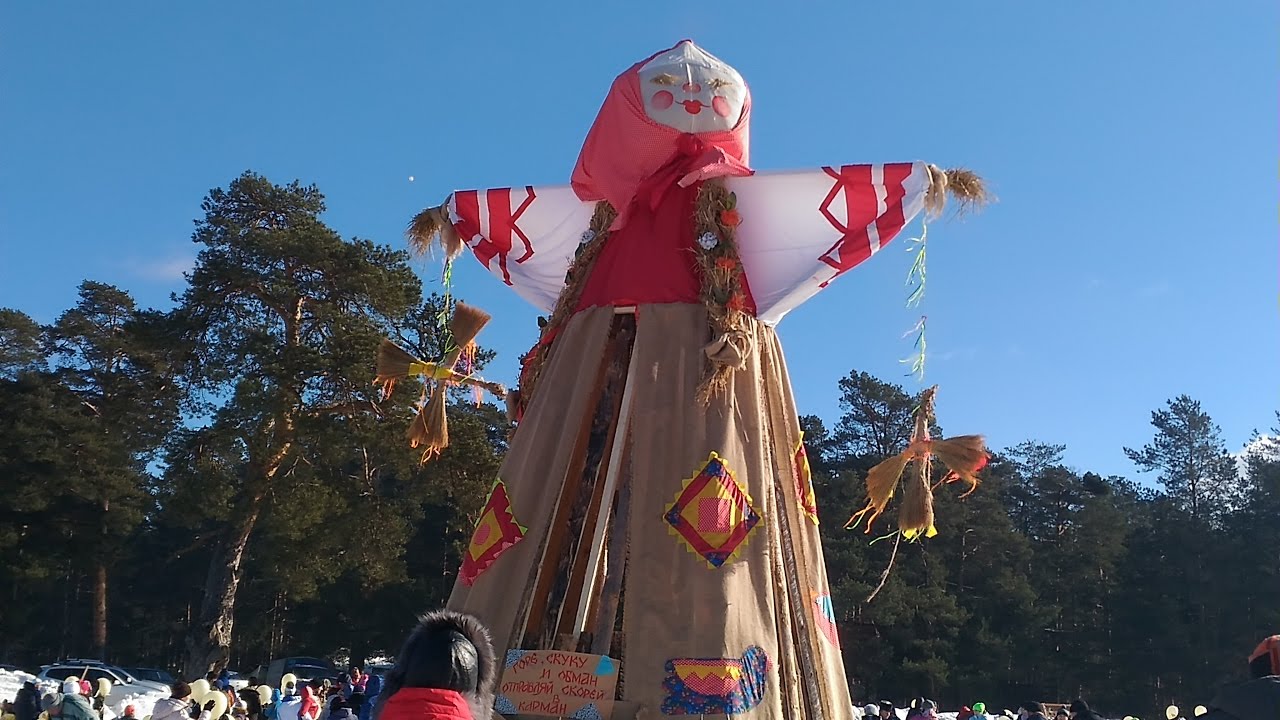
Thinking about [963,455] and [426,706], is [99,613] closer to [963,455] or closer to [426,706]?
[963,455]

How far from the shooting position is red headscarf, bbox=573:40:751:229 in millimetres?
6789

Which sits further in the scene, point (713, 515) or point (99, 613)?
point (99, 613)

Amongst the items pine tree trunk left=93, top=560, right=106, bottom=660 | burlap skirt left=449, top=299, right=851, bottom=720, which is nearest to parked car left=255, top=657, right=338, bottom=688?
pine tree trunk left=93, top=560, right=106, bottom=660

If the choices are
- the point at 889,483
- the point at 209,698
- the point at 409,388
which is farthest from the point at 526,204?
the point at 409,388

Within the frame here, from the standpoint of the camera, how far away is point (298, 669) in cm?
3669

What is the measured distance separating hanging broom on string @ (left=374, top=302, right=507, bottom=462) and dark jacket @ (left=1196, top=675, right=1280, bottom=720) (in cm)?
554

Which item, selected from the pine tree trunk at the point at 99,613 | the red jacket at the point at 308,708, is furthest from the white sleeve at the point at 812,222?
the pine tree trunk at the point at 99,613

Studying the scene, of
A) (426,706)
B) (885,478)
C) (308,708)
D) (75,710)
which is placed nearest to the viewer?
(426,706)

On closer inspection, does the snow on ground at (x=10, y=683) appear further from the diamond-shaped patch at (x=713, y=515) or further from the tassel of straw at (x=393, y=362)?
the diamond-shaped patch at (x=713, y=515)

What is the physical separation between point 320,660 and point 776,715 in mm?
36800

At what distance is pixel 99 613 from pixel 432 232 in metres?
31.8

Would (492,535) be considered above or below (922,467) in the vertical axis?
below

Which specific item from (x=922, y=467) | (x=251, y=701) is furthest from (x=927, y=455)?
(x=251, y=701)

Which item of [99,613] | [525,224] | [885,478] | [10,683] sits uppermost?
[525,224]
